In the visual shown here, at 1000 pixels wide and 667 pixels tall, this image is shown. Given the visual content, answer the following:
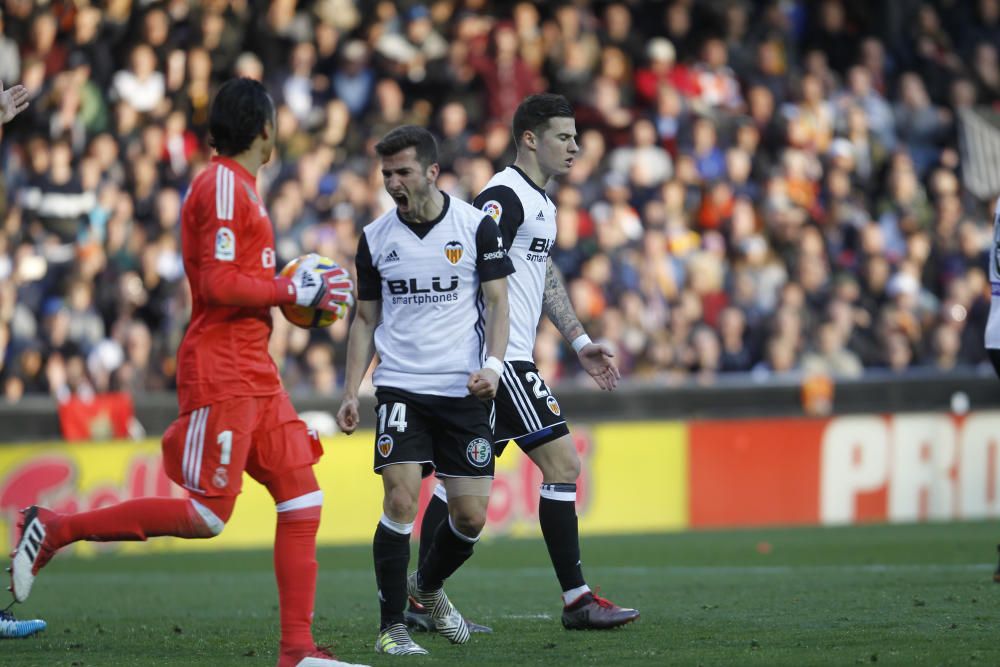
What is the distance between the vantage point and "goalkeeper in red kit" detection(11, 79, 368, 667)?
592cm

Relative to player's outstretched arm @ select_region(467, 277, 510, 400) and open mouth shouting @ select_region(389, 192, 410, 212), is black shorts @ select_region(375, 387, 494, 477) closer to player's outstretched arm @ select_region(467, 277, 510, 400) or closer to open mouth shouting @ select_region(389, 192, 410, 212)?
player's outstretched arm @ select_region(467, 277, 510, 400)

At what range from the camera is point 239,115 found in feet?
19.8

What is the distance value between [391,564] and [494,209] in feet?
5.83

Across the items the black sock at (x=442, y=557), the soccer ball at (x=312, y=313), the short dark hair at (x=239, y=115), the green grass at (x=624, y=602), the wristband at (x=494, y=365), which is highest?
the short dark hair at (x=239, y=115)

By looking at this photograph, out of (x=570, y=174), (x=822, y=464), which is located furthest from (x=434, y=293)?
(x=570, y=174)

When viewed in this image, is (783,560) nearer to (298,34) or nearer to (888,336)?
(888,336)

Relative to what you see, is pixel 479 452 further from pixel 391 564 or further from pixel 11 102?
pixel 11 102

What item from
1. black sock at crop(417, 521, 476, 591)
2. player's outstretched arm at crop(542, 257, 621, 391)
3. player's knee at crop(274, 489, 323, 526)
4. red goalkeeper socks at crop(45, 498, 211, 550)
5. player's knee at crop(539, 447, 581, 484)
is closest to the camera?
player's knee at crop(274, 489, 323, 526)

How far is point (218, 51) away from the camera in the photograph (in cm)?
1769

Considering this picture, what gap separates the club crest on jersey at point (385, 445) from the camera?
6.93m

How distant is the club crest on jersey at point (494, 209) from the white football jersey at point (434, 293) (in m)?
0.37

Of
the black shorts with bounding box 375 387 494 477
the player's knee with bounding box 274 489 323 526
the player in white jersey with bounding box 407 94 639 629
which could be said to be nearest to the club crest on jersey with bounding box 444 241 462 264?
the player in white jersey with bounding box 407 94 639 629

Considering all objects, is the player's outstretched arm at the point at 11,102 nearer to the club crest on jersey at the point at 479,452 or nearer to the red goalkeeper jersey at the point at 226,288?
the red goalkeeper jersey at the point at 226,288

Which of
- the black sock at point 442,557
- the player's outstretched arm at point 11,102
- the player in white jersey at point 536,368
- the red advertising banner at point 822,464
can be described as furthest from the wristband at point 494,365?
the red advertising banner at point 822,464
